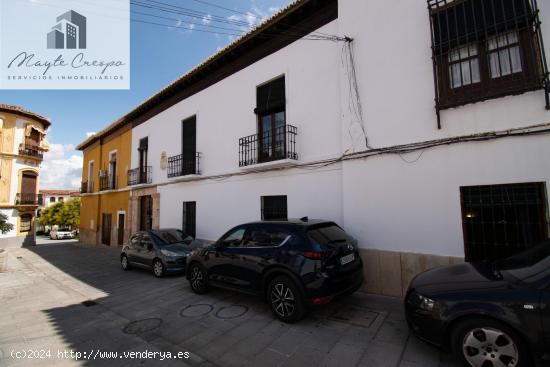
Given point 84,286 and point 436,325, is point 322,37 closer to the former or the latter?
point 436,325

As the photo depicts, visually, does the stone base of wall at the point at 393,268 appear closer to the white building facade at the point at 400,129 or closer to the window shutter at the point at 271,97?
the white building facade at the point at 400,129

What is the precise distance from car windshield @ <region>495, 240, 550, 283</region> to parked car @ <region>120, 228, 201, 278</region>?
703 cm

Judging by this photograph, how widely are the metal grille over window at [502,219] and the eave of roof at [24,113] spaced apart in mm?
28960

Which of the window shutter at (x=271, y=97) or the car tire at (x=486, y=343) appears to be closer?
the car tire at (x=486, y=343)

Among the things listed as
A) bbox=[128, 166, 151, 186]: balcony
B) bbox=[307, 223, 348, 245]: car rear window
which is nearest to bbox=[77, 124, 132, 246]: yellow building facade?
bbox=[128, 166, 151, 186]: balcony

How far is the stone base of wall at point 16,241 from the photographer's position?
1977 centimetres


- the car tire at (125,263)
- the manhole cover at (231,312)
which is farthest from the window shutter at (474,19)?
the car tire at (125,263)

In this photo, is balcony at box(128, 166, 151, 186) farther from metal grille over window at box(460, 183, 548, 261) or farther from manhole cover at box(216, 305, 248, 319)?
metal grille over window at box(460, 183, 548, 261)

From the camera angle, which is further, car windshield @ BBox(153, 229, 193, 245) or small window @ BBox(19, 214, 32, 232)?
small window @ BBox(19, 214, 32, 232)

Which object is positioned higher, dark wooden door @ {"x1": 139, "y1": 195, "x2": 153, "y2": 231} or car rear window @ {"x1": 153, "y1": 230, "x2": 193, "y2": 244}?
dark wooden door @ {"x1": 139, "y1": 195, "x2": 153, "y2": 231}

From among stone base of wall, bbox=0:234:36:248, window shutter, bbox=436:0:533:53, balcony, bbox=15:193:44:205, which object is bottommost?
stone base of wall, bbox=0:234:36:248

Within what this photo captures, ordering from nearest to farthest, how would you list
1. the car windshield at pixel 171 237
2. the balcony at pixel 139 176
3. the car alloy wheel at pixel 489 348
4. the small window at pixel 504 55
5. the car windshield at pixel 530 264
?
1. the car alloy wheel at pixel 489 348
2. the car windshield at pixel 530 264
3. the small window at pixel 504 55
4. the car windshield at pixel 171 237
5. the balcony at pixel 139 176

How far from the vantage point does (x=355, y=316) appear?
4234mm

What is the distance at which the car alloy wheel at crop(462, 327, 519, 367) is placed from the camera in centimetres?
244
